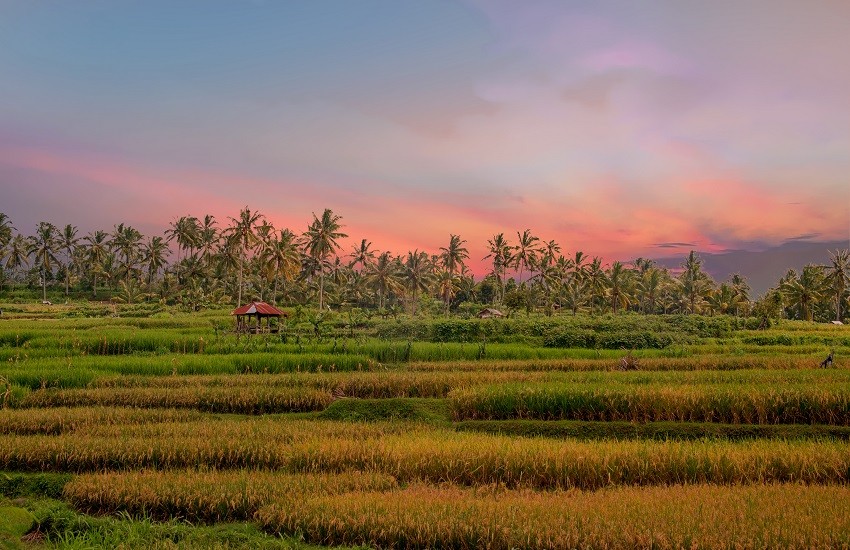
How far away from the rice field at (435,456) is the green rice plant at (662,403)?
51 mm

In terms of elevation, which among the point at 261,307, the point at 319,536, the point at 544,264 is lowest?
the point at 319,536

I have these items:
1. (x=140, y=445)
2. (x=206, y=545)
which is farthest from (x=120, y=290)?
(x=206, y=545)

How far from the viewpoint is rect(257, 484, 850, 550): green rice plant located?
6801 mm

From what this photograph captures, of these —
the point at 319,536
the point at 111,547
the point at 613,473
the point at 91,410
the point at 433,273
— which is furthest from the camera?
the point at 433,273

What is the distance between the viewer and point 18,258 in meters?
79.8

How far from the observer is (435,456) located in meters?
10.3

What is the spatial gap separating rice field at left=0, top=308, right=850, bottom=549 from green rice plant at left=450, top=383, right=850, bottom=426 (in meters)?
0.05

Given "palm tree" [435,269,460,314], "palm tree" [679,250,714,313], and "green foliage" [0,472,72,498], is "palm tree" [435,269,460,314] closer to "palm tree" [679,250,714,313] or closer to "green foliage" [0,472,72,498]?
"palm tree" [679,250,714,313]

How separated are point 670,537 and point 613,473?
10.0 feet

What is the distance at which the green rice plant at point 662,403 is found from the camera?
14125 mm

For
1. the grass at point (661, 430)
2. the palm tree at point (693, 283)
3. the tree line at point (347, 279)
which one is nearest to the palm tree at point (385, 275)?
the tree line at point (347, 279)

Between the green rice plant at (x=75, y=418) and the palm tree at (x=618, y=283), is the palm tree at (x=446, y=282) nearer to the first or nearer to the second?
the palm tree at (x=618, y=283)

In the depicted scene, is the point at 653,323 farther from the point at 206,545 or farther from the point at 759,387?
the point at 206,545

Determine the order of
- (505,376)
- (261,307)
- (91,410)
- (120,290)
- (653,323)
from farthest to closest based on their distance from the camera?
(120,290)
(653,323)
(261,307)
(505,376)
(91,410)
